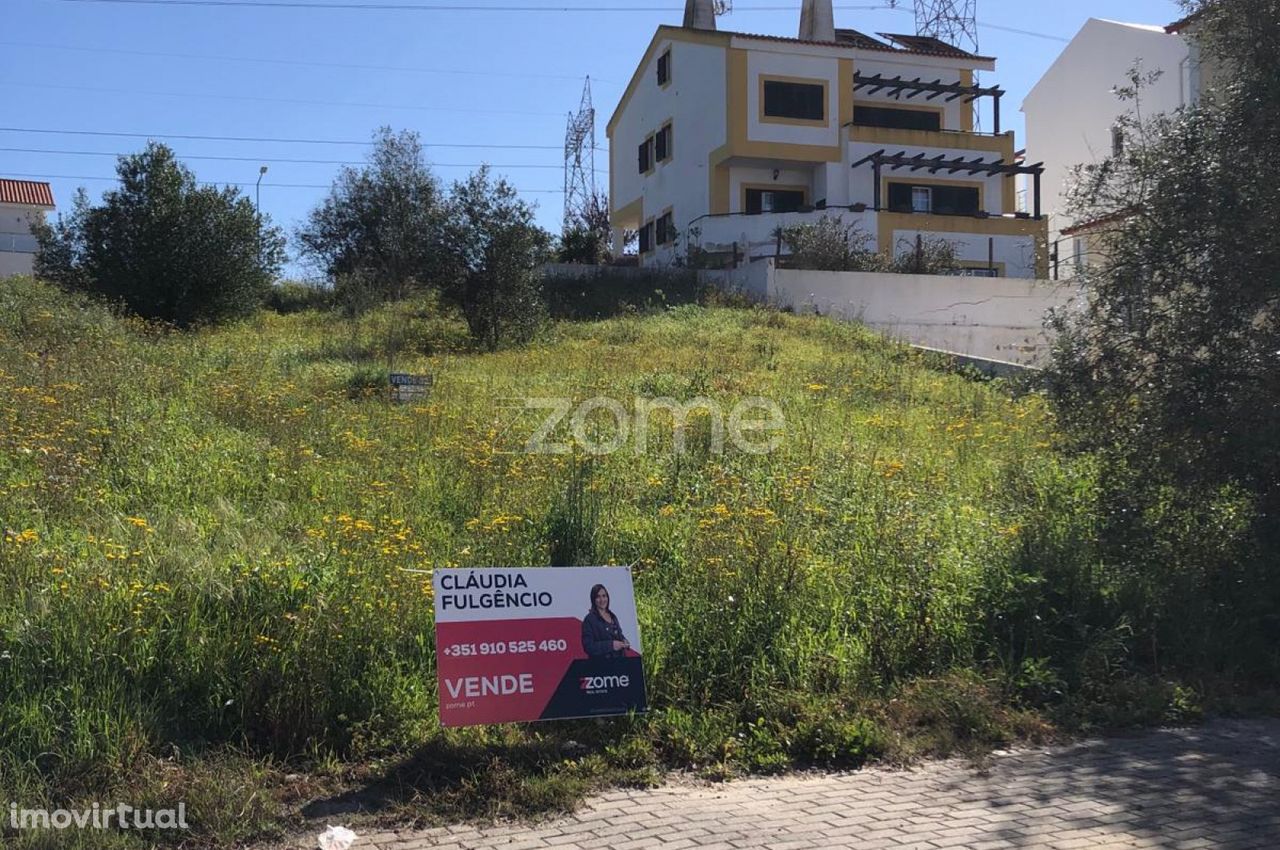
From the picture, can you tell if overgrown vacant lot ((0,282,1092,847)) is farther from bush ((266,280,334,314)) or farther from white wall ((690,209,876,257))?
white wall ((690,209,876,257))

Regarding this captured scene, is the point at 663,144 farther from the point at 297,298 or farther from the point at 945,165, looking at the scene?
the point at 297,298

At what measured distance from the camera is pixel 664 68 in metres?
33.7

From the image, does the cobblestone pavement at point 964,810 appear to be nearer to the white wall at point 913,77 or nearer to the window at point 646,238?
the white wall at point 913,77

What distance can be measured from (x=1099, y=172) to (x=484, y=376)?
27.2 ft

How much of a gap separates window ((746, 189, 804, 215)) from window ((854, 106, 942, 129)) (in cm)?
321

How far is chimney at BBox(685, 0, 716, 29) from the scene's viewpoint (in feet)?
114

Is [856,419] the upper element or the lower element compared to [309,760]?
upper

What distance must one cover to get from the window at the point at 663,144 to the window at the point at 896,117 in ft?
21.0

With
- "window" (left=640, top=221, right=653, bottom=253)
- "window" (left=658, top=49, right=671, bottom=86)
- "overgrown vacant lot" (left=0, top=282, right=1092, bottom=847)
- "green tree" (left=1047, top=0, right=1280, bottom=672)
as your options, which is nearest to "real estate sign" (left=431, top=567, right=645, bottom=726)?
"overgrown vacant lot" (left=0, top=282, right=1092, bottom=847)

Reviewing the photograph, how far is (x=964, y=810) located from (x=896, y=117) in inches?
1241

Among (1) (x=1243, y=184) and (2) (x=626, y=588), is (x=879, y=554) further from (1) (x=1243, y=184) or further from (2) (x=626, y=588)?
(1) (x=1243, y=184)

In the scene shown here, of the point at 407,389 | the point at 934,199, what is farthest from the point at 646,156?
the point at 407,389

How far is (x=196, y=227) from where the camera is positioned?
63.1 ft

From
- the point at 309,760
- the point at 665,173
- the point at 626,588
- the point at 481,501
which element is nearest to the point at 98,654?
the point at 309,760
